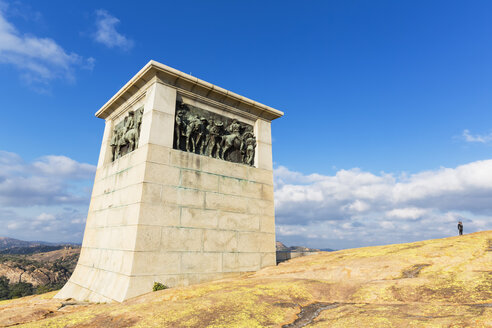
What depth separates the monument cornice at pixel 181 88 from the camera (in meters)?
13.5

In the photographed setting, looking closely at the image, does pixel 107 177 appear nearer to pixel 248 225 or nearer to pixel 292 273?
pixel 248 225

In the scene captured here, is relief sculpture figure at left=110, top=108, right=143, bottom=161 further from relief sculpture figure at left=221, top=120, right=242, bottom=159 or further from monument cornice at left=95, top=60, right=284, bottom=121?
relief sculpture figure at left=221, top=120, right=242, bottom=159

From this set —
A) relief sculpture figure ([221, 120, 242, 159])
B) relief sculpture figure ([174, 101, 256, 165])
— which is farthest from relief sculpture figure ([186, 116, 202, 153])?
relief sculpture figure ([221, 120, 242, 159])

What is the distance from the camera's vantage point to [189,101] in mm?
14766

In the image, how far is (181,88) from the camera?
47.1 ft

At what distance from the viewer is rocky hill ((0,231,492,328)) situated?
5.84m

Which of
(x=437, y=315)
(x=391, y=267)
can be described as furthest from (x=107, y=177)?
(x=437, y=315)

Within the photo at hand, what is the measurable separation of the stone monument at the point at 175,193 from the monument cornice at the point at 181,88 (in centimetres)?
5

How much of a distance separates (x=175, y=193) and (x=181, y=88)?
5.19 metres

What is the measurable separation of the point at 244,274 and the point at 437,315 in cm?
939

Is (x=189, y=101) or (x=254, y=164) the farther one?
(x=254, y=164)

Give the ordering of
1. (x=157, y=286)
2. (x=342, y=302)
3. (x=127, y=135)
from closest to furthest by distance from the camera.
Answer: (x=342, y=302) → (x=157, y=286) → (x=127, y=135)

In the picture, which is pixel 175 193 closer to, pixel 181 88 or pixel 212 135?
pixel 212 135

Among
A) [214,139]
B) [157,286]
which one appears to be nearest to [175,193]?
[214,139]
